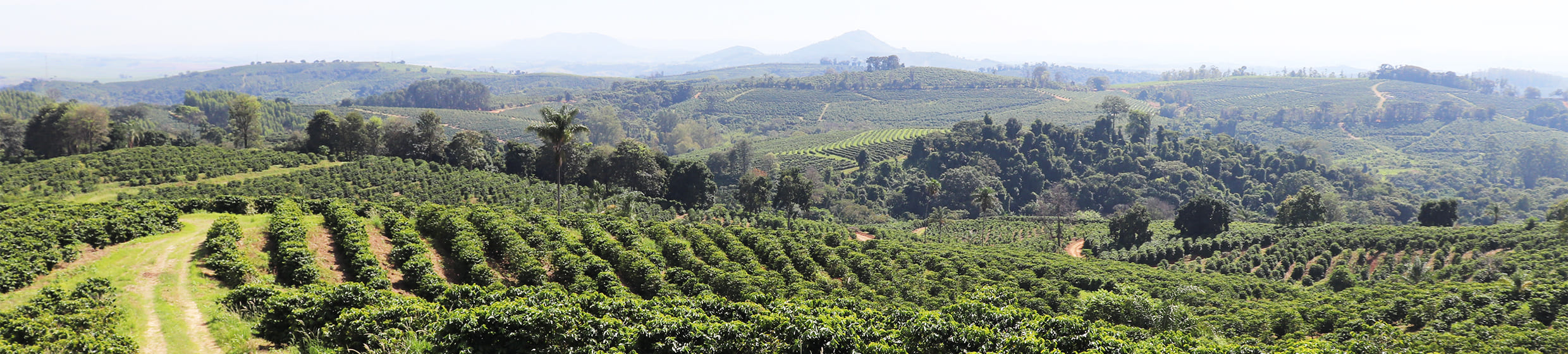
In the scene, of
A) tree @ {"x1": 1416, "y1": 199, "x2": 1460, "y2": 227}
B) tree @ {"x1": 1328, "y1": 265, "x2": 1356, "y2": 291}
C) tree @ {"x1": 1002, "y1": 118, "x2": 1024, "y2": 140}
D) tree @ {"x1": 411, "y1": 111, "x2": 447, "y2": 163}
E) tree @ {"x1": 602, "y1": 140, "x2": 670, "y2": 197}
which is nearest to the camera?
tree @ {"x1": 1328, "y1": 265, "x2": 1356, "y2": 291}

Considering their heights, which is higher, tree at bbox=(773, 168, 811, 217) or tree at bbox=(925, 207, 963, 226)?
tree at bbox=(773, 168, 811, 217)

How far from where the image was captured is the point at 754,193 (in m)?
60.5

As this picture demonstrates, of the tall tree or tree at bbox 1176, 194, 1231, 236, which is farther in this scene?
the tall tree

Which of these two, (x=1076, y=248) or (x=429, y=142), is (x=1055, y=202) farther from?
(x=429, y=142)

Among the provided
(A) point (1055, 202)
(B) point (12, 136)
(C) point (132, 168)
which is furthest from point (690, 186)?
(B) point (12, 136)

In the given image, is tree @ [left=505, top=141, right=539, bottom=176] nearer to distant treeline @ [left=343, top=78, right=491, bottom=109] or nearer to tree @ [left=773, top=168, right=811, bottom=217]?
tree @ [left=773, top=168, right=811, bottom=217]

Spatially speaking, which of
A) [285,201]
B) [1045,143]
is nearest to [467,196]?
[285,201]

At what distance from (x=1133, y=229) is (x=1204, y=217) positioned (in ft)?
25.7

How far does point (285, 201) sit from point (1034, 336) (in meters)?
29.0

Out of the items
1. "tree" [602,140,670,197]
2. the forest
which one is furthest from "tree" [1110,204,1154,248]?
"tree" [602,140,670,197]

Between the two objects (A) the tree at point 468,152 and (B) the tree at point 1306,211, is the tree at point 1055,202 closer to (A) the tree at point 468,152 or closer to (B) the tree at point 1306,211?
(B) the tree at point 1306,211

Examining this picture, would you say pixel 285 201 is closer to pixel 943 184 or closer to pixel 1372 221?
pixel 943 184

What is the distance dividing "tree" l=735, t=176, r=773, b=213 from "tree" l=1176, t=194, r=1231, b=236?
38077 millimetres

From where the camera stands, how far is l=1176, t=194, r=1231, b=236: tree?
6100 centimetres
